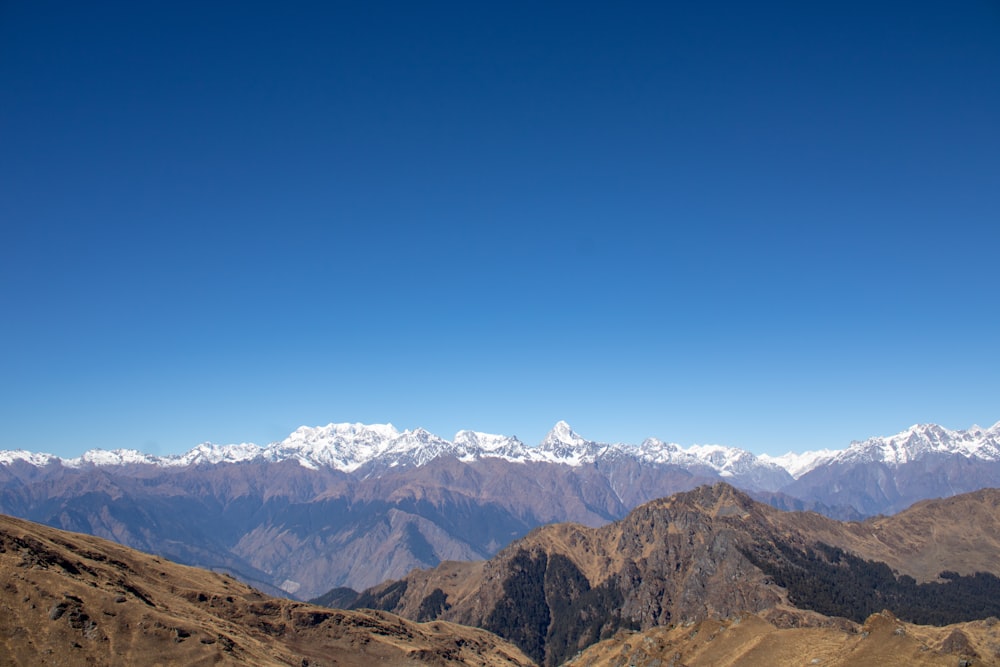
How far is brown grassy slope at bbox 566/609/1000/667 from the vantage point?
10349cm

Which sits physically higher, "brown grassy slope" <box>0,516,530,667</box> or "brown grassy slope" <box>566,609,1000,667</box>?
"brown grassy slope" <box>0,516,530,667</box>

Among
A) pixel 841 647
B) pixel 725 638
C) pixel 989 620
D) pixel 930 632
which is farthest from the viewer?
pixel 930 632

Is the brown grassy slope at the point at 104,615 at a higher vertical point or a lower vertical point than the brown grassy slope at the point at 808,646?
higher

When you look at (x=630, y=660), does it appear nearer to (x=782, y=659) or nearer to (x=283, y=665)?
(x=782, y=659)

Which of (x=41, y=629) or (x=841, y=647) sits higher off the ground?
(x=41, y=629)

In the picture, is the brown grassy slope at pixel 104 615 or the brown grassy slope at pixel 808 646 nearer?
the brown grassy slope at pixel 808 646

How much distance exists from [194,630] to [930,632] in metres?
Result: 191

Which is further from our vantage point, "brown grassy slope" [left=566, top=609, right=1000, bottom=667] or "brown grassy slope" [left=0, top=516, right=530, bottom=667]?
"brown grassy slope" [left=0, top=516, right=530, bottom=667]

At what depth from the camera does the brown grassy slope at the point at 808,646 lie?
103 meters

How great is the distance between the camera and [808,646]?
402 feet

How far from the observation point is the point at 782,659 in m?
122

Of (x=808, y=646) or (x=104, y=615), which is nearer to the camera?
(x=808, y=646)

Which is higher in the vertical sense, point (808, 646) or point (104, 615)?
point (104, 615)

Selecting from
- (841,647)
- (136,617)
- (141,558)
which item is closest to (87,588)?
(136,617)
